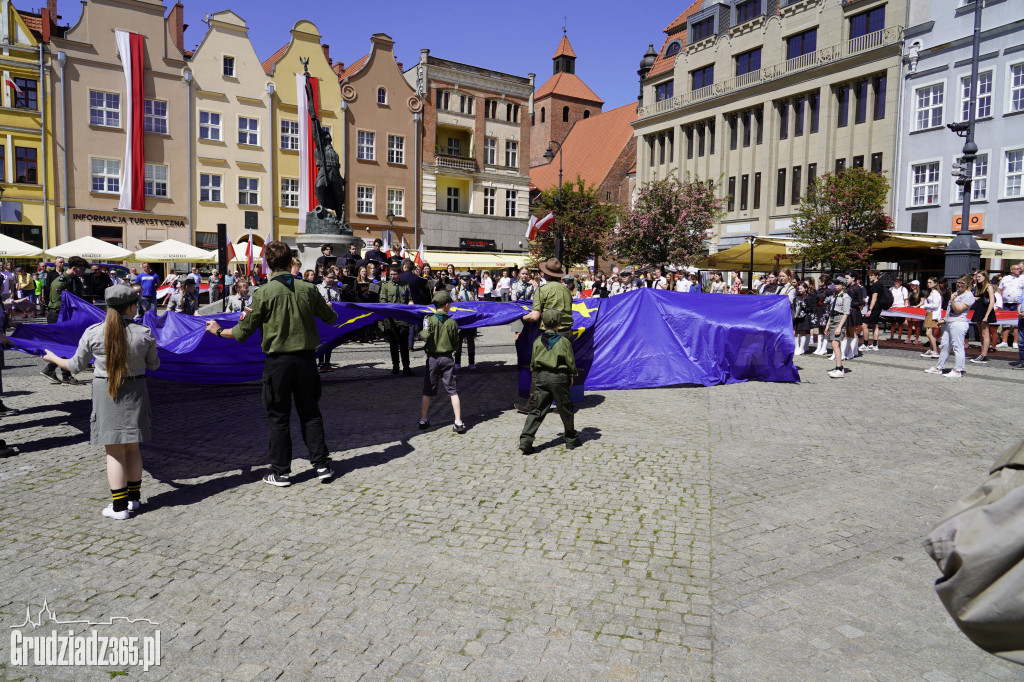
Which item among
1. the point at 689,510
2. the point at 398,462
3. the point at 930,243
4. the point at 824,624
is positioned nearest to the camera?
the point at 824,624

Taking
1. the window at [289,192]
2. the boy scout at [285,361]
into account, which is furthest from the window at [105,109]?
the boy scout at [285,361]

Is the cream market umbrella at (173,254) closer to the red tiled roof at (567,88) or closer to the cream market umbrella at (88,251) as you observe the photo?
the cream market umbrella at (88,251)

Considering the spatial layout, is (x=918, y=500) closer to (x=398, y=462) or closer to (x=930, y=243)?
(x=398, y=462)

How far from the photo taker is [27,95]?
35469mm

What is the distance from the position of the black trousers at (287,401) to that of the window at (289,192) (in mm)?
38863

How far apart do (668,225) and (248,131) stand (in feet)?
79.6

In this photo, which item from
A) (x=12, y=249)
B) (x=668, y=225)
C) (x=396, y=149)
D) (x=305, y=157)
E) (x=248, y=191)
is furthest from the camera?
(x=396, y=149)

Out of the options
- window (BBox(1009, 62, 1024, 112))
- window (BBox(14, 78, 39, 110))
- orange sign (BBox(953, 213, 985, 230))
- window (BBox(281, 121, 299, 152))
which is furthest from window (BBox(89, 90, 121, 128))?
window (BBox(1009, 62, 1024, 112))

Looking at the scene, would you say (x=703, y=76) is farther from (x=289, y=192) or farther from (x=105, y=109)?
(x=105, y=109)

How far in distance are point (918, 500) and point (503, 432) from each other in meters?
4.39

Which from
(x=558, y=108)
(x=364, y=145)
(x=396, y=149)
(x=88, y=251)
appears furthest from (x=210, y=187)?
(x=558, y=108)

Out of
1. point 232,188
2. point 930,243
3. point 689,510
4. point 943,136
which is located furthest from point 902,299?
point 232,188

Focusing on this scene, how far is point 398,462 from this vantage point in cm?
736

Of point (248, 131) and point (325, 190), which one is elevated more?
point (248, 131)
